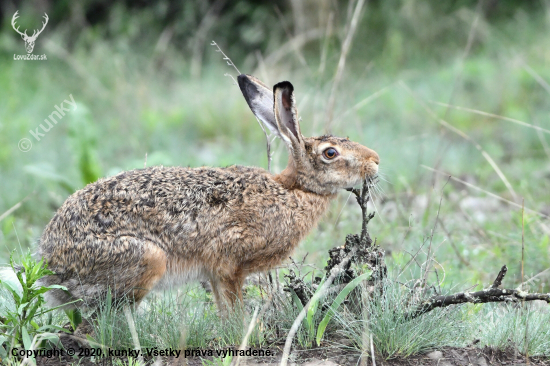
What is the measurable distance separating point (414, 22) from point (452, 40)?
46.3 inches

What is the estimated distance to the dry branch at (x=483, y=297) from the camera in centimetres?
355

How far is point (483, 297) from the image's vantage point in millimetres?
3619

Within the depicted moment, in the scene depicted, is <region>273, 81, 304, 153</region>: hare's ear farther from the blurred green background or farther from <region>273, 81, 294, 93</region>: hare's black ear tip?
the blurred green background

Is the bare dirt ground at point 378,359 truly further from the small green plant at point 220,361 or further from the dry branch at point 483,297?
the dry branch at point 483,297

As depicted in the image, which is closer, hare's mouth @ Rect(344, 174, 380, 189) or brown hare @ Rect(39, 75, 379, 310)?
brown hare @ Rect(39, 75, 379, 310)

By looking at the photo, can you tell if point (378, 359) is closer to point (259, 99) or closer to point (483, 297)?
point (483, 297)

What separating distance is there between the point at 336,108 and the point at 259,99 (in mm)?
4436

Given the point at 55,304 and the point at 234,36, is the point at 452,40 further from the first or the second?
the point at 55,304

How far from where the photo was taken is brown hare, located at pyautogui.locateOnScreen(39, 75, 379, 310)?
409 centimetres

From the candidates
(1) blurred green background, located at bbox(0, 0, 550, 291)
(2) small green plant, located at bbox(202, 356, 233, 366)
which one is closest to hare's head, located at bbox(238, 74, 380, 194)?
(1) blurred green background, located at bbox(0, 0, 550, 291)

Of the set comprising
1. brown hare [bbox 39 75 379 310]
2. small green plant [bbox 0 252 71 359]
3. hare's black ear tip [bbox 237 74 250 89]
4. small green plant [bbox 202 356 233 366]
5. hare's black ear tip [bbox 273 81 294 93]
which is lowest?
small green plant [bbox 202 356 233 366]

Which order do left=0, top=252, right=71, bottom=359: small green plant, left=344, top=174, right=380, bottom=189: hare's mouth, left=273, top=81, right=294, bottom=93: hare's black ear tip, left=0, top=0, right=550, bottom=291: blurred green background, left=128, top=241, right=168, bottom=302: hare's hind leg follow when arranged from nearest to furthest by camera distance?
1. left=0, top=252, right=71, bottom=359: small green plant
2. left=128, top=241, right=168, bottom=302: hare's hind leg
3. left=273, top=81, right=294, bottom=93: hare's black ear tip
4. left=344, top=174, right=380, bottom=189: hare's mouth
5. left=0, top=0, right=550, bottom=291: blurred green background

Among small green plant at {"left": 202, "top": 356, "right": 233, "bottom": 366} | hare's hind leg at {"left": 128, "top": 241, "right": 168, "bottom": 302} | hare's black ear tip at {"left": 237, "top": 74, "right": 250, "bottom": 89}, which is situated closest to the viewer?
small green plant at {"left": 202, "top": 356, "right": 233, "bottom": 366}

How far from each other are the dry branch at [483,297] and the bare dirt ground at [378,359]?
271 mm
